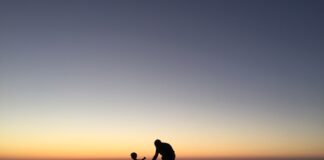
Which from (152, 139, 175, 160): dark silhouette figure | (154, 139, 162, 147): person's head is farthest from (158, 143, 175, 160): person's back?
(154, 139, 162, 147): person's head

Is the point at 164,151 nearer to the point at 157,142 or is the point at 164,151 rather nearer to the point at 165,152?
the point at 165,152

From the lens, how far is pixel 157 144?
44.5ft

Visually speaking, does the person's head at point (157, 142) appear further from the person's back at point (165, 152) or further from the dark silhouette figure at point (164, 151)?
the person's back at point (165, 152)

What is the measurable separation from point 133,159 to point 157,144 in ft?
3.27

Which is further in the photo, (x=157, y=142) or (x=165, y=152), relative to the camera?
(x=165, y=152)

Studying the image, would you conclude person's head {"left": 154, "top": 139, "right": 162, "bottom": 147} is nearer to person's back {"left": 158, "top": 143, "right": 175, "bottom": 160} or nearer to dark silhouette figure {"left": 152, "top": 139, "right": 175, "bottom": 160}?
dark silhouette figure {"left": 152, "top": 139, "right": 175, "bottom": 160}

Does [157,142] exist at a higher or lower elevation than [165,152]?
higher

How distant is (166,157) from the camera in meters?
13.6

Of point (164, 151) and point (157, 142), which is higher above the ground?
point (157, 142)

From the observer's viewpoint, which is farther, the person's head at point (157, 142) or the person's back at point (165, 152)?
the person's back at point (165, 152)

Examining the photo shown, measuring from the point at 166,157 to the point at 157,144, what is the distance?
23.1 inches

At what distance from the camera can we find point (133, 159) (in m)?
13.5

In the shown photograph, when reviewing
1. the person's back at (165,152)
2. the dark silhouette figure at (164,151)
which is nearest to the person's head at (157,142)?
the dark silhouette figure at (164,151)

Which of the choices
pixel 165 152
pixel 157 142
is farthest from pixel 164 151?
pixel 157 142
